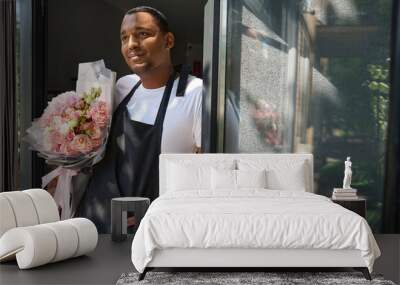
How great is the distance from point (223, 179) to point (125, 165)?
1.22 m

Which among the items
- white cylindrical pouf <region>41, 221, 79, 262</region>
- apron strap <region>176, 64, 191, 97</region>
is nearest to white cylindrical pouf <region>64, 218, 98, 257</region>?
white cylindrical pouf <region>41, 221, 79, 262</region>

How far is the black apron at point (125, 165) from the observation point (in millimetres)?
6395

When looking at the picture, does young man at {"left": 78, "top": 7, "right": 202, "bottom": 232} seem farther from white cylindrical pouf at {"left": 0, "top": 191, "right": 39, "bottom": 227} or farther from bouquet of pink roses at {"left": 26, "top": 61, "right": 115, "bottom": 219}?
white cylindrical pouf at {"left": 0, "top": 191, "right": 39, "bottom": 227}

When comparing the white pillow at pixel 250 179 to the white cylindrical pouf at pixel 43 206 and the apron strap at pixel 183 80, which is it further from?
the white cylindrical pouf at pixel 43 206

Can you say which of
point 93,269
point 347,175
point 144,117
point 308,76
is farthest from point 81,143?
point 347,175

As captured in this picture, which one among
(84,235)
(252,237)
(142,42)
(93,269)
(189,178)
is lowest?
(93,269)

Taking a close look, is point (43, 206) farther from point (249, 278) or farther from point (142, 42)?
point (142, 42)

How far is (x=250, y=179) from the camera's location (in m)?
5.65

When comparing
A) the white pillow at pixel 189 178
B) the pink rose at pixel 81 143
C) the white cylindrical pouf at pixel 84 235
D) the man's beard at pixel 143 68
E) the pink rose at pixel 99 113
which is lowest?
the white cylindrical pouf at pixel 84 235

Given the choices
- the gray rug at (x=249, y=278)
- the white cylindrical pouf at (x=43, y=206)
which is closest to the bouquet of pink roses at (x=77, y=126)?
the white cylindrical pouf at (x=43, y=206)

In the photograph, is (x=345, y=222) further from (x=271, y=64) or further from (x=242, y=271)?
(x=271, y=64)

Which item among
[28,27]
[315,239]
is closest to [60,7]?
[28,27]

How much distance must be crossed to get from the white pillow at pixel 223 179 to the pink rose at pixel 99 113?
4.28 ft

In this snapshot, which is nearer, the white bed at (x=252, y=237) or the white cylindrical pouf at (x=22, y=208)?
the white bed at (x=252, y=237)
